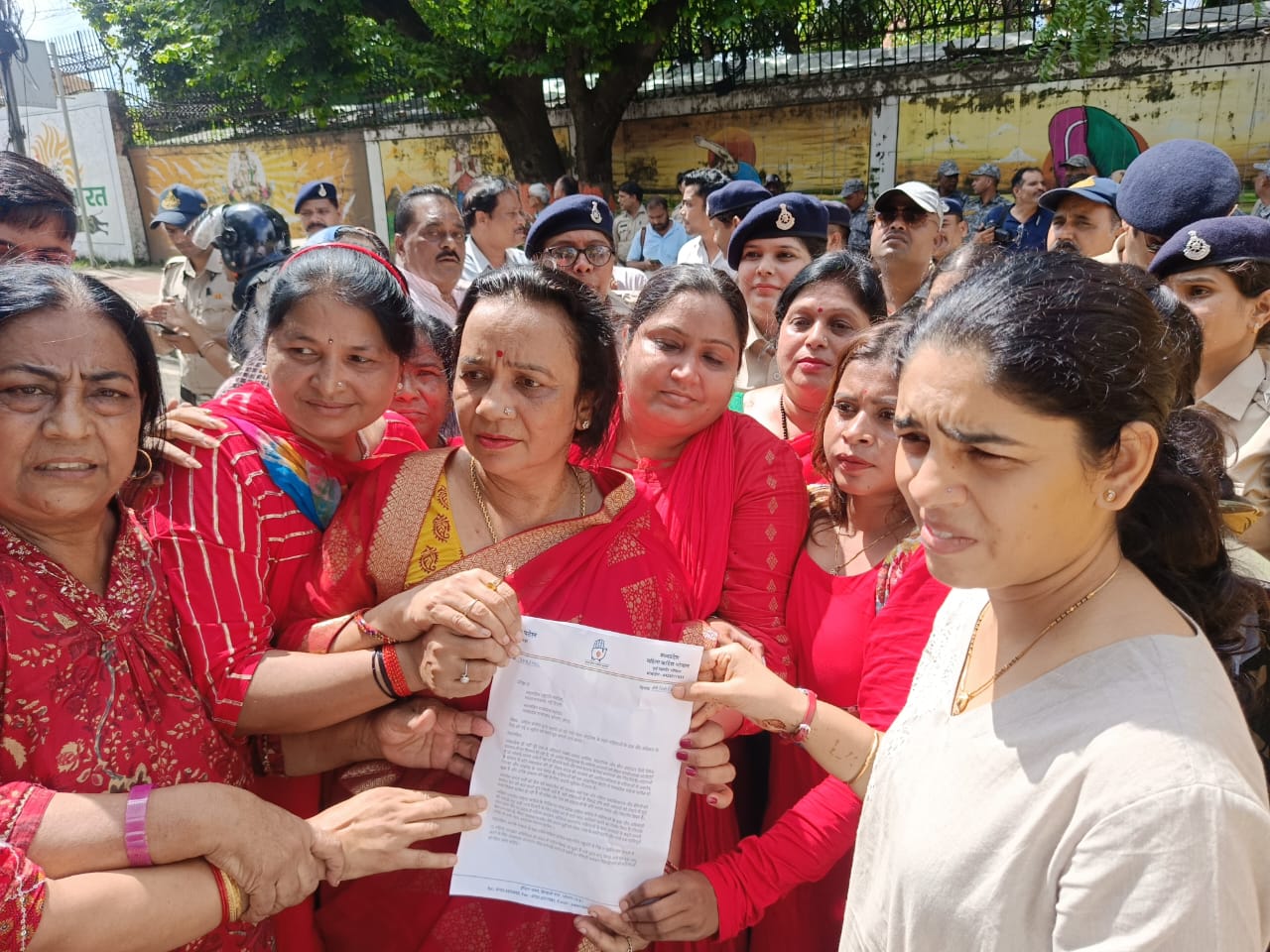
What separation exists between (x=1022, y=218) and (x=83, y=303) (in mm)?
9197

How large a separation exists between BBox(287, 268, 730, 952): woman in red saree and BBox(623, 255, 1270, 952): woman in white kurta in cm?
56

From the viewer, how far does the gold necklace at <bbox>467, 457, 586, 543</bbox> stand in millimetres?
1914

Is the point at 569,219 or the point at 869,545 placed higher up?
the point at 569,219

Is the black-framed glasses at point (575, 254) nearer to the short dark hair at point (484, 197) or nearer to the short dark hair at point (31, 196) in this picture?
the short dark hair at point (484, 197)

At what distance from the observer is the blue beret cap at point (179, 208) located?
265 inches

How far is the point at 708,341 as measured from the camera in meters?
2.36

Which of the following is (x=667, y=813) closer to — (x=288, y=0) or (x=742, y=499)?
(x=742, y=499)

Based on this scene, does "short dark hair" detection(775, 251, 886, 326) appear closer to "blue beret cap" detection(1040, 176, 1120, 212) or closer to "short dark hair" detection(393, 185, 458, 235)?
"short dark hair" detection(393, 185, 458, 235)

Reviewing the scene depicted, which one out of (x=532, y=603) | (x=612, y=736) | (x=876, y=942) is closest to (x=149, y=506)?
(x=532, y=603)

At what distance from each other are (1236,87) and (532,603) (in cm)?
1145

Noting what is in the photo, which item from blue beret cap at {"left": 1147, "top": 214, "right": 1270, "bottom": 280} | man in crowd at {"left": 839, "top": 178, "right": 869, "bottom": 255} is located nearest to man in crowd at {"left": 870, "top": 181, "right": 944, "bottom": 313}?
blue beret cap at {"left": 1147, "top": 214, "right": 1270, "bottom": 280}

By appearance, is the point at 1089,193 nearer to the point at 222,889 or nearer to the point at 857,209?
the point at 222,889

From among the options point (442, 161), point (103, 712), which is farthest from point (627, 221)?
point (103, 712)

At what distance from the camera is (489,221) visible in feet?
19.2
